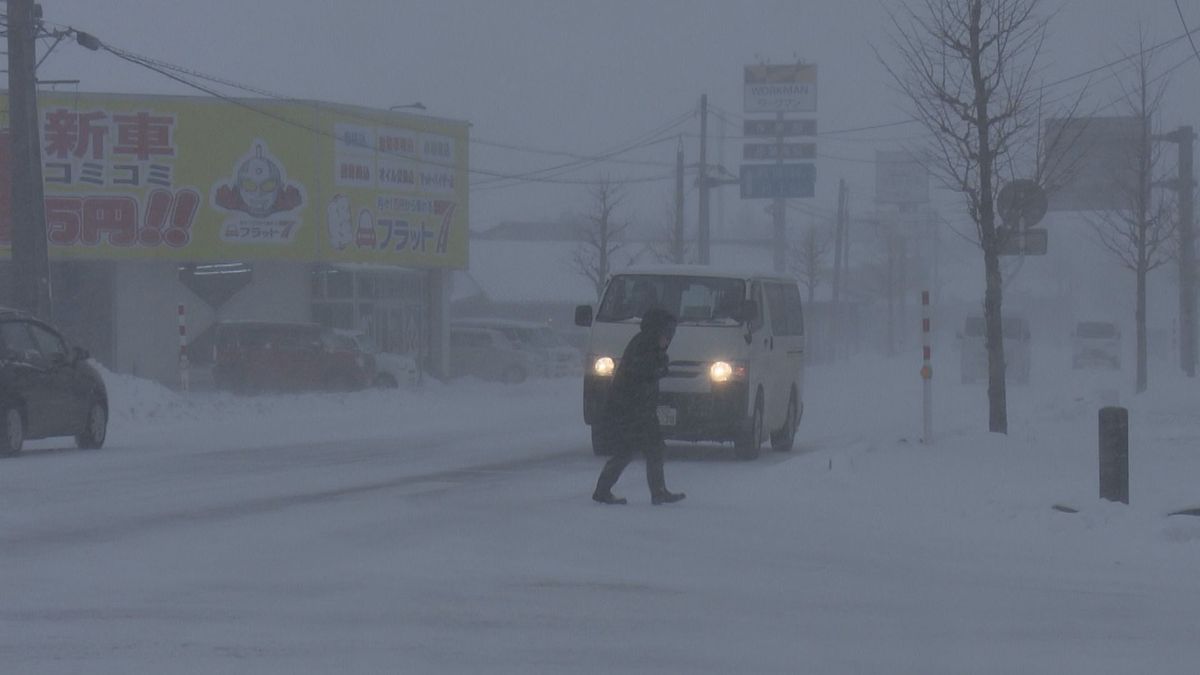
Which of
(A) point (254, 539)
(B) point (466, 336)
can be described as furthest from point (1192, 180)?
(A) point (254, 539)

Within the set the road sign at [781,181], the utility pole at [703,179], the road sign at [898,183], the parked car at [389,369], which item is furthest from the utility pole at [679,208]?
the road sign at [898,183]

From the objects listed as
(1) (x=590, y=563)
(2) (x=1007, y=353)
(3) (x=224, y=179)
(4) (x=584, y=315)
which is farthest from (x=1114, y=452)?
(3) (x=224, y=179)

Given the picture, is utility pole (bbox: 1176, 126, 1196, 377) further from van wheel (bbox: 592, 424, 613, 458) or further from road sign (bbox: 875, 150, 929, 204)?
road sign (bbox: 875, 150, 929, 204)

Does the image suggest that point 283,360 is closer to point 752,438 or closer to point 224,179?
point 224,179

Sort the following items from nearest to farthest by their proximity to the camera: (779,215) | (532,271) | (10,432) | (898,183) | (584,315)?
(10,432) < (584,315) < (779,215) < (532,271) < (898,183)

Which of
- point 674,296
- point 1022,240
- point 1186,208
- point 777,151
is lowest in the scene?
point 674,296

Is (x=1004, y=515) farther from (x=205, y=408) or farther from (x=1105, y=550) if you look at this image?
(x=205, y=408)

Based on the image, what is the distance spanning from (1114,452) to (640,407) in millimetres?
3676

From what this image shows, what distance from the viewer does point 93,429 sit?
1836 cm

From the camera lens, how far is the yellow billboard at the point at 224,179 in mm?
38031

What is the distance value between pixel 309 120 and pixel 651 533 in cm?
3087

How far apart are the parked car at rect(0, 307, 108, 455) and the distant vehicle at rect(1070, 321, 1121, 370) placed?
41.7 meters

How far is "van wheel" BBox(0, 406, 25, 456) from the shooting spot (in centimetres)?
1617

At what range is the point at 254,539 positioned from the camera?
33.8ft
